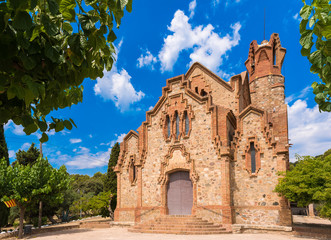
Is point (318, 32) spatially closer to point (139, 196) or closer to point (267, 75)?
point (139, 196)

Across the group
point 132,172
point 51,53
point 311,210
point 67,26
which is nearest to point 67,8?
point 67,26

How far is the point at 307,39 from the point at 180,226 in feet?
60.8

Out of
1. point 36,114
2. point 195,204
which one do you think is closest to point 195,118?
point 195,204

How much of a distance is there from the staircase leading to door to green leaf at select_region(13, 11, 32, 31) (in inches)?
723

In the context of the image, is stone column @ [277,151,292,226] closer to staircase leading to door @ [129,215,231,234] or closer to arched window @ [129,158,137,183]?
staircase leading to door @ [129,215,231,234]

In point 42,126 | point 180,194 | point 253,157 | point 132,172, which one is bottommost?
point 180,194

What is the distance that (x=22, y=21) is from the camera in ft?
8.94

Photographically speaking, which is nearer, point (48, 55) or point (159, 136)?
point (48, 55)

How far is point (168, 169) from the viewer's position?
23359 mm

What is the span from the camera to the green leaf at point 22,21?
271cm

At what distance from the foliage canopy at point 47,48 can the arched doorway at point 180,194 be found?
1935cm

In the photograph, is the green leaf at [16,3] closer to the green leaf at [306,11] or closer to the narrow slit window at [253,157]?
the green leaf at [306,11]

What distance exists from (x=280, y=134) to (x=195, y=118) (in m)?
8.09

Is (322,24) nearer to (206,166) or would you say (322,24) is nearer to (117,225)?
(206,166)
